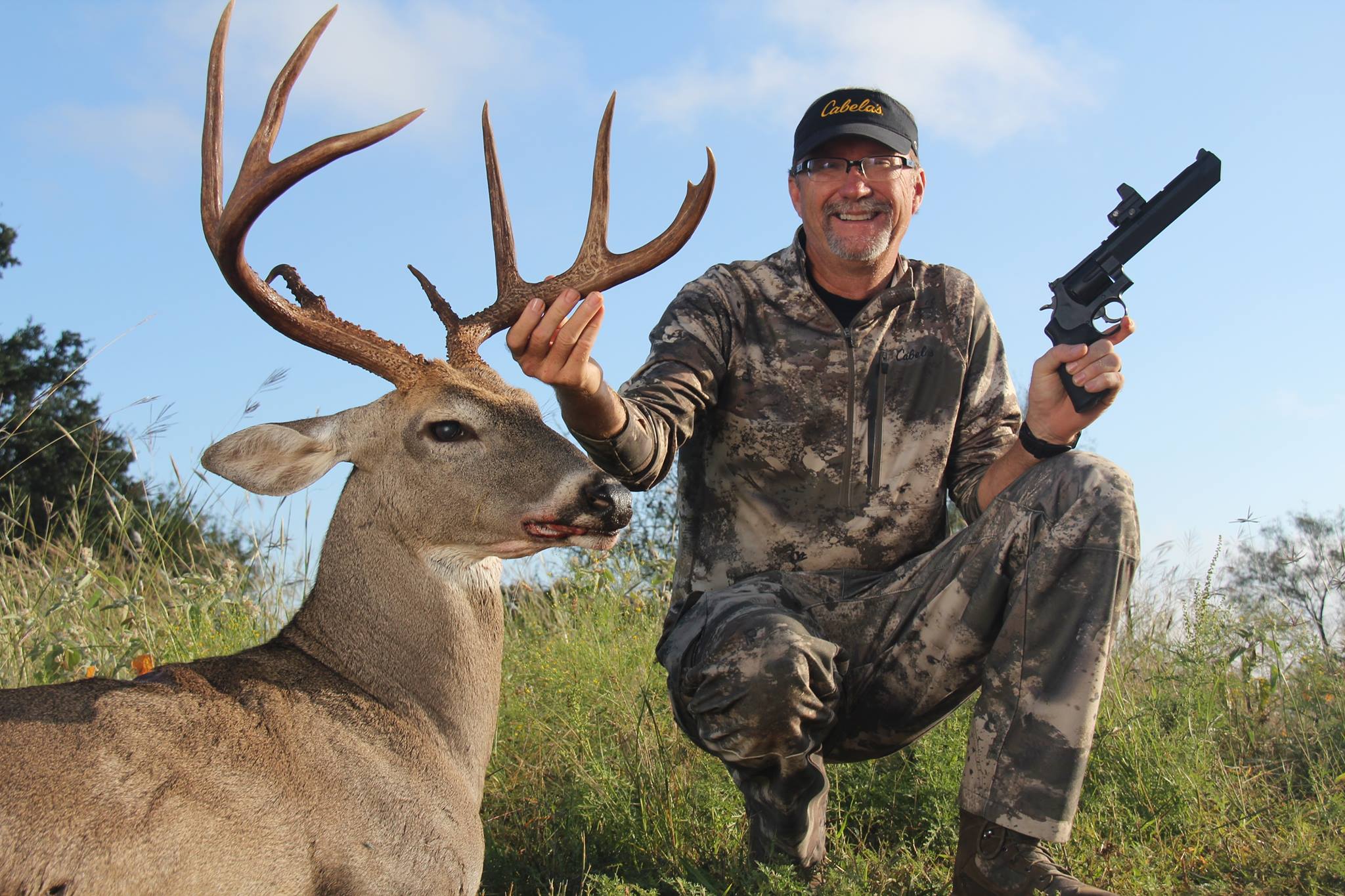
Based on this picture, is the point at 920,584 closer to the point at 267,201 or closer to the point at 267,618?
the point at 267,201

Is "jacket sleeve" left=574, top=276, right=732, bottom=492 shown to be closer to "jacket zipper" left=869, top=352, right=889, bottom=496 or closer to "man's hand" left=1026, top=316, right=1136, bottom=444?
"jacket zipper" left=869, top=352, right=889, bottom=496

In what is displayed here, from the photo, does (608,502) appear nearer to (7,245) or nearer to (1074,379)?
(1074,379)

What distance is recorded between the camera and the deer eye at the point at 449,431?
4.09 m

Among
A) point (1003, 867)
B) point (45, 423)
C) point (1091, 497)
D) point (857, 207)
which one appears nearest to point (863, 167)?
point (857, 207)

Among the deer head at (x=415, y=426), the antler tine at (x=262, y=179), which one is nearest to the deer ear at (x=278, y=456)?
the deer head at (x=415, y=426)

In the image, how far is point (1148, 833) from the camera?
4785mm

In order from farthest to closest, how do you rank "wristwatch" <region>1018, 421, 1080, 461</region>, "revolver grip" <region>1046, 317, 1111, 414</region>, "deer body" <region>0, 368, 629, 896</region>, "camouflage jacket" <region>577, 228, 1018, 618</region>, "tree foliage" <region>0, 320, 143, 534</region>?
"tree foliage" <region>0, 320, 143, 534</region>
"camouflage jacket" <region>577, 228, 1018, 618</region>
"wristwatch" <region>1018, 421, 1080, 461</region>
"revolver grip" <region>1046, 317, 1111, 414</region>
"deer body" <region>0, 368, 629, 896</region>

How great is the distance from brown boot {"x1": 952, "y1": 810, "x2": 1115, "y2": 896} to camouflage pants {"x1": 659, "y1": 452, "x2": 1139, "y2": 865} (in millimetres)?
58

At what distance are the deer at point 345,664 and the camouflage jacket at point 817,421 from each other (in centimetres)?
97

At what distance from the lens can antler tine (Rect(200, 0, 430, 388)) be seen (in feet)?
12.6

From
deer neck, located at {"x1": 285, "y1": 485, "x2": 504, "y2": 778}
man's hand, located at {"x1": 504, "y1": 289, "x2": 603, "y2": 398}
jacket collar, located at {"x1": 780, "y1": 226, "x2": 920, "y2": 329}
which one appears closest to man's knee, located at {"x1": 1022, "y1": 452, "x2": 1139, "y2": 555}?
jacket collar, located at {"x1": 780, "y1": 226, "x2": 920, "y2": 329}

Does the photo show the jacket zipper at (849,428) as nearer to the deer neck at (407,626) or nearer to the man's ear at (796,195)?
the man's ear at (796,195)

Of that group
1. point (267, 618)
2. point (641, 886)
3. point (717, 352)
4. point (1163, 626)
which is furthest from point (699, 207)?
point (1163, 626)

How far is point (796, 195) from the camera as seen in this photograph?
5.60m
